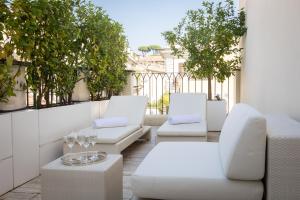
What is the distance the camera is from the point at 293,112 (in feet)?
10.2

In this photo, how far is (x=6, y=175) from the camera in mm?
3090

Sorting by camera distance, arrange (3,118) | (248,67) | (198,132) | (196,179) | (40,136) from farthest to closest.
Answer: (248,67), (198,132), (40,136), (3,118), (196,179)

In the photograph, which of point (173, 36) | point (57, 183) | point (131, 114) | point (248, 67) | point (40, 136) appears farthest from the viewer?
point (173, 36)

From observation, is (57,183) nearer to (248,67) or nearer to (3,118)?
(3,118)

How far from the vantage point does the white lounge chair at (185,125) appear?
4305 millimetres

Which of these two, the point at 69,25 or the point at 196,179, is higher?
the point at 69,25

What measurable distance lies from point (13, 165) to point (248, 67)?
432 centimetres

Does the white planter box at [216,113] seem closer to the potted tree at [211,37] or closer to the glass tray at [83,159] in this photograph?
the potted tree at [211,37]

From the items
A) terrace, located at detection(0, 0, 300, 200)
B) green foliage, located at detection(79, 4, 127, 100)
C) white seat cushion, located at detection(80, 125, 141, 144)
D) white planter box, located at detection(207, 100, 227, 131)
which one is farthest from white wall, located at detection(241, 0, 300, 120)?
green foliage, located at detection(79, 4, 127, 100)

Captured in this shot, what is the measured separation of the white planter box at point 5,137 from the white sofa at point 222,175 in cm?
142

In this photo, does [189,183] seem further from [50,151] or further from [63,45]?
[63,45]

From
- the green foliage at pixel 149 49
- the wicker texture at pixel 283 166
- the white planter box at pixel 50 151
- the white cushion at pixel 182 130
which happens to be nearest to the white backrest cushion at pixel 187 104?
the white cushion at pixel 182 130

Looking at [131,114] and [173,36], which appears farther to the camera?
[173,36]

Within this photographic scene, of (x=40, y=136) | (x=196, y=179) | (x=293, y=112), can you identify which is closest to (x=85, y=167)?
(x=196, y=179)
